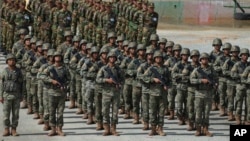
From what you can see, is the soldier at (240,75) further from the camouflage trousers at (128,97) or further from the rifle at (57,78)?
the rifle at (57,78)

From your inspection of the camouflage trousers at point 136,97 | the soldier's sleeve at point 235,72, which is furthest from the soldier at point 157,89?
the soldier's sleeve at point 235,72

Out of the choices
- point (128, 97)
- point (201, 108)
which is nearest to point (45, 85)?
point (128, 97)

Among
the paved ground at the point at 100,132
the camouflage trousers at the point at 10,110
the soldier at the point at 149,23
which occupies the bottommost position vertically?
the paved ground at the point at 100,132

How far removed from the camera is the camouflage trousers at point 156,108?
Answer: 77.7 feet

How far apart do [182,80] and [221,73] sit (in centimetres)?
204

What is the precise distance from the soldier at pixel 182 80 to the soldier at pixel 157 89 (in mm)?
938

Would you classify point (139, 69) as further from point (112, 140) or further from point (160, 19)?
point (160, 19)

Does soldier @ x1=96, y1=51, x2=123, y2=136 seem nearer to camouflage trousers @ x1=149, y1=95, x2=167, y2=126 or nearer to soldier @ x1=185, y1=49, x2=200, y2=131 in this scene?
camouflage trousers @ x1=149, y1=95, x2=167, y2=126

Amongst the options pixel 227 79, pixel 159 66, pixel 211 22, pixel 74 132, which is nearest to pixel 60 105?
pixel 74 132

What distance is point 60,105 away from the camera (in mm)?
23375

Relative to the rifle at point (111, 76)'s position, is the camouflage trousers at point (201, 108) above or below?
below

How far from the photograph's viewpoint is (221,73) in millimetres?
26406

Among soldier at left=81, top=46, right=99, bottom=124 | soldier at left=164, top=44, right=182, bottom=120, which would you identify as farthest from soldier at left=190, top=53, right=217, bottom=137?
soldier at left=81, top=46, right=99, bottom=124

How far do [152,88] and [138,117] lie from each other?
1.74 metres
